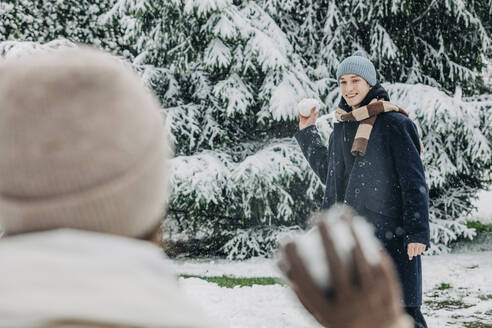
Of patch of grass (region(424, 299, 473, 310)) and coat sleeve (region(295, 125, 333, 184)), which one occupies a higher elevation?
coat sleeve (region(295, 125, 333, 184))

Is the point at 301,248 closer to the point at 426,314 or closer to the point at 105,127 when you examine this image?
the point at 105,127

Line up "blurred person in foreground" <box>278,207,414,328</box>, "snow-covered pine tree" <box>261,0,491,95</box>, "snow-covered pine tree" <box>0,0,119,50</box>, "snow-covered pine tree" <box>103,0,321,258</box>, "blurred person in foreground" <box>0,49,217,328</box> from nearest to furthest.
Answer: "blurred person in foreground" <box>0,49,217,328</box> < "blurred person in foreground" <box>278,207,414,328</box> < "snow-covered pine tree" <box>103,0,321,258</box> < "snow-covered pine tree" <box>261,0,491,95</box> < "snow-covered pine tree" <box>0,0,119,50</box>

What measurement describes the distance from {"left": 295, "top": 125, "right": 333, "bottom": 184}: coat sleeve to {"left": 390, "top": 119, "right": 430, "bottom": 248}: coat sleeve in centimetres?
63

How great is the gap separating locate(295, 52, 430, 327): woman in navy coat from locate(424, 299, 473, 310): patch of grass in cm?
239

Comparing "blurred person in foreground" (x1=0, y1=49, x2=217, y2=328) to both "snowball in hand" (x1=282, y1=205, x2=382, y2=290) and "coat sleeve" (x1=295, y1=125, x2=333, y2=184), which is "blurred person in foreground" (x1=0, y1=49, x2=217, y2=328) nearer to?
"snowball in hand" (x1=282, y1=205, x2=382, y2=290)

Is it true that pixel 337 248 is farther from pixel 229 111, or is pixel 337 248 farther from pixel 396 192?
pixel 229 111

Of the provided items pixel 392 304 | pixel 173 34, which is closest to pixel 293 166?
pixel 173 34

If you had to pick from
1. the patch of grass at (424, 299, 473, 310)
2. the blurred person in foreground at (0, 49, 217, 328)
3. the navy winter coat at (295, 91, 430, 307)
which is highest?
the blurred person in foreground at (0, 49, 217, 328)

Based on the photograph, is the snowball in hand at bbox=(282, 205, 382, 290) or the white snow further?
the white snow

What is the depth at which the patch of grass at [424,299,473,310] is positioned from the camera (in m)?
5.16

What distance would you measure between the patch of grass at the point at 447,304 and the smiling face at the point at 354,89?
2869mm

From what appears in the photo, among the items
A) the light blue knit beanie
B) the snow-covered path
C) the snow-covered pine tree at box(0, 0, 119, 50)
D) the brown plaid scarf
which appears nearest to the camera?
the brown plaid scarf

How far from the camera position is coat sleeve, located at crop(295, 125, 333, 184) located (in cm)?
359

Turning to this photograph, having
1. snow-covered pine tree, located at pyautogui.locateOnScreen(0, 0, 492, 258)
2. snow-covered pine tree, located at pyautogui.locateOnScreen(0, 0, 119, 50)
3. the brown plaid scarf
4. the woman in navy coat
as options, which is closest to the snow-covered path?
snow-covered pine tree, located at pyautogui.locateOnScreen(0, 0, 492, 258)
